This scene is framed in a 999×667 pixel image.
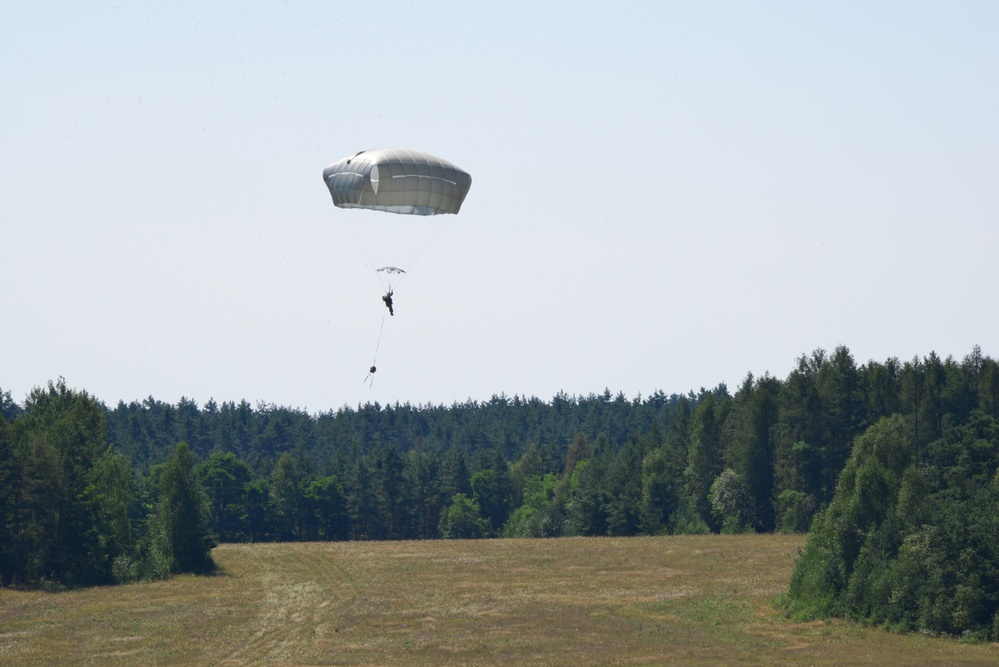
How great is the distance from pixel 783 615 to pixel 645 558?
29.5 metres

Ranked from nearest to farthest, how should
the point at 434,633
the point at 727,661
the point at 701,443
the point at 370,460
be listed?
the point at 727,661
the point at 434,633
the point at 701,443
the point at 370,460

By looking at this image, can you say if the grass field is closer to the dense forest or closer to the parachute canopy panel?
the dense forest

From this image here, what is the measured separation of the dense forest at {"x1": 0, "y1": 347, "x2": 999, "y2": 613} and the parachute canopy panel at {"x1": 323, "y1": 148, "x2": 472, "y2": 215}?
85.5ft

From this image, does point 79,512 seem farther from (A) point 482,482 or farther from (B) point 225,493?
(A) point 482,482

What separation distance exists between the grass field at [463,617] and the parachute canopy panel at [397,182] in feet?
66.4

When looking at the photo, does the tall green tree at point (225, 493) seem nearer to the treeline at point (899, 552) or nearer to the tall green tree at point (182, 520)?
the tall green tree at point (182, 520)

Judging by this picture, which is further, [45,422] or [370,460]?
[370,460]

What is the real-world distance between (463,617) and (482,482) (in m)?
112

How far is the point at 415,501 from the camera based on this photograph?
17100cm

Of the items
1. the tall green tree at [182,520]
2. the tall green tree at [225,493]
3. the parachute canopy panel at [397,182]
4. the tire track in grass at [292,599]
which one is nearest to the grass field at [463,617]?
the tire track in grass at [292,599]

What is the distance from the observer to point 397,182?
5788 cm

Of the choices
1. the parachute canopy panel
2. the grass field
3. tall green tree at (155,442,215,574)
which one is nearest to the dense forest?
tall green tree at (155,442,215,574)

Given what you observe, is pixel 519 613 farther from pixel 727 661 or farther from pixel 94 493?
pixel 94 493

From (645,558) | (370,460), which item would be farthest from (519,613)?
(370,460)
